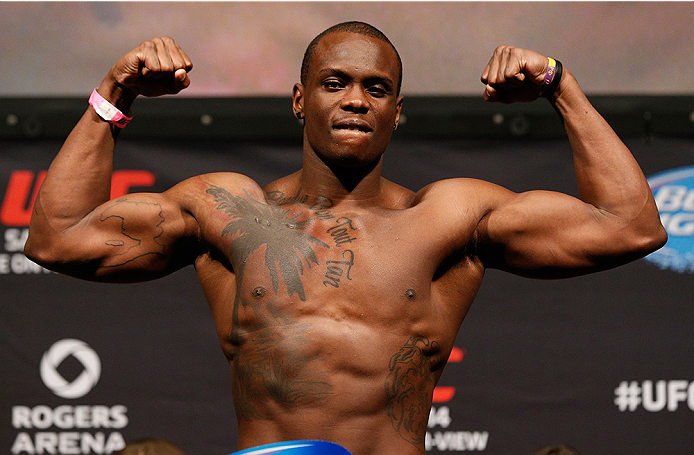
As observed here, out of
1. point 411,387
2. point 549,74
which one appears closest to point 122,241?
point 411,387

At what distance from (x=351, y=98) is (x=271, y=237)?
40cm

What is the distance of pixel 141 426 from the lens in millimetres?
3283

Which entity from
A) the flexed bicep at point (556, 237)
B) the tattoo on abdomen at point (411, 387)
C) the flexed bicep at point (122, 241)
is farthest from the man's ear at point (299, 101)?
the tattoo on abdomen at point (411, 387)

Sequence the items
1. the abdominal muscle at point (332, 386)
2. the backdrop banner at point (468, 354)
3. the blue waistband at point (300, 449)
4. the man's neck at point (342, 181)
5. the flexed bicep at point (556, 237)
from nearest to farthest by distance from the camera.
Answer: the blue waistband at point (300, 449) → the abdominal muscle at point (332, 386) → the flexed bicep at point (556, 237) → the man's neck at point (342, 181) → the backdrop banner at point (468, 354)

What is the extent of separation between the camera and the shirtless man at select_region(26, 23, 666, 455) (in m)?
1.79

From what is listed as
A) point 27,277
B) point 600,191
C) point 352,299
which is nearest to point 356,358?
point 352,299

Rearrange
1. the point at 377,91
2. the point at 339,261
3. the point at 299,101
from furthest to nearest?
1. the point at 299,101
2. the point at 377,91
3. the point at 339,261

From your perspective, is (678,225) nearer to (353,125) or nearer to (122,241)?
(353,125)

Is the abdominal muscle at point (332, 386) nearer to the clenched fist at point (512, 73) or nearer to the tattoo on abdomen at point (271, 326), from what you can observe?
the tattoo on abdomen at point (271, 326)

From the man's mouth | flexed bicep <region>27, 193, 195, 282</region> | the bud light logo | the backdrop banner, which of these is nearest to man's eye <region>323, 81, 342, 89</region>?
the man's mouth

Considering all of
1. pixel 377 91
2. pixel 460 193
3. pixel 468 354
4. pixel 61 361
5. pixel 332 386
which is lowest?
pixel 332 386

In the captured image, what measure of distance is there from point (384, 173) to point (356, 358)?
1738 mm

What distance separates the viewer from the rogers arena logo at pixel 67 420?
326 cm

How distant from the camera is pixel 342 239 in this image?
1912 millimetres
